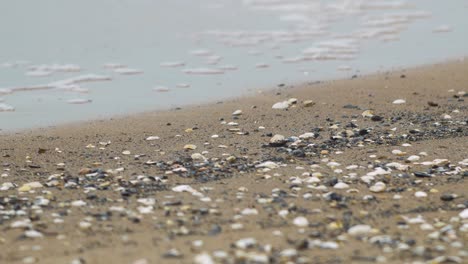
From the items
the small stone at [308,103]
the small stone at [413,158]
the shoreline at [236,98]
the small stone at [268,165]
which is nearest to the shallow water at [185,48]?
the shoreline at [236,98]

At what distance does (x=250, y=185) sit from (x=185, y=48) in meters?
7.09

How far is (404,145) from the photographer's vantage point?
638cm

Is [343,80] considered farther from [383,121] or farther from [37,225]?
[37,225]

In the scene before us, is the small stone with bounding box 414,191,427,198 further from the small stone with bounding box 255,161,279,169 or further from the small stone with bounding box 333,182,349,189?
the small stone with bounding box 255,161,279,169

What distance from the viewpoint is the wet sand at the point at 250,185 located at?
4.02 meters

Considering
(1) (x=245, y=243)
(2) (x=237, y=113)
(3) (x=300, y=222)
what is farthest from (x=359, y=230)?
(2) (x=237, y=113)

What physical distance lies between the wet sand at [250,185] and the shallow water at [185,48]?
3.86ft

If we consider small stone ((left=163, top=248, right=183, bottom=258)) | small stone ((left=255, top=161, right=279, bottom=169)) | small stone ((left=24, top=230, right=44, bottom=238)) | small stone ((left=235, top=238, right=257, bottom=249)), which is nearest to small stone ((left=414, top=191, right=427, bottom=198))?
small stone ((left=255, top=161, right=279, bottom=169))

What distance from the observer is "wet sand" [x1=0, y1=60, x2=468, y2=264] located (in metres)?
4.02

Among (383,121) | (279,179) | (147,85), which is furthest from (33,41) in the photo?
(279,179)

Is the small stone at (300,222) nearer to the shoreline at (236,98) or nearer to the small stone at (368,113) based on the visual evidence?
the small stone at (368,113)

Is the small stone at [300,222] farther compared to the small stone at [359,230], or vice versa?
the small stone at [300,222]

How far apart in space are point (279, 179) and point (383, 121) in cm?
228

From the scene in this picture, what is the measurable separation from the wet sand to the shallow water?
1177 mm
